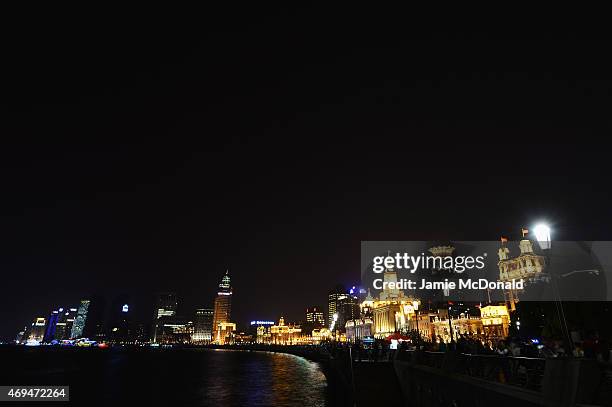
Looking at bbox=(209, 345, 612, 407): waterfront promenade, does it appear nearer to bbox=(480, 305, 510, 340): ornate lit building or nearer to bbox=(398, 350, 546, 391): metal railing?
bbox=(398, 350, 546, 391): metal railing

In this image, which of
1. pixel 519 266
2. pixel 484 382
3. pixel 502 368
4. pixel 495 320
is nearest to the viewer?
pixel 484 382

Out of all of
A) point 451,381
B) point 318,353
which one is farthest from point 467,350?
point 318,353

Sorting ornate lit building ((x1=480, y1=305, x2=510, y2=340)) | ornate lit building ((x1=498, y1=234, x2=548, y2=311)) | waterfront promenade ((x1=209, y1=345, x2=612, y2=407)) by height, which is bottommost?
waterfront promenade ((x1=209, y1=345, x2=612, y2=407))

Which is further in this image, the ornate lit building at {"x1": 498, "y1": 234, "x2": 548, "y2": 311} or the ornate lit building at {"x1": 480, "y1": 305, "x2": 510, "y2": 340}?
the ornate lit building at {"x1": 480, "y1": 305, "x2": 510, "y2": 340}

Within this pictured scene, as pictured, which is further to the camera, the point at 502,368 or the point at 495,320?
the point at 495,320

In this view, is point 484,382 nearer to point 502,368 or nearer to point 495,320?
point 502,368

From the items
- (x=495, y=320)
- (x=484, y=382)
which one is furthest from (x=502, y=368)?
(x=495, y=320)

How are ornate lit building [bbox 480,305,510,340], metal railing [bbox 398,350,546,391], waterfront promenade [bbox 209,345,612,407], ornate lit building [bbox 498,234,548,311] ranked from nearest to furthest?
waterfront promenade [bbox 209,345,612,407] < metal railing [bbox 398,350,546,391] < ornate lit building [bbox 498,234,548,311] < ornate lit building [bbox 480,305,510,340]

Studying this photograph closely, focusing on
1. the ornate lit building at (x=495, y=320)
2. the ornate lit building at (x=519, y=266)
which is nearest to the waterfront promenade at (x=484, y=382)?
the ornate lit building at (x=519, y=266)

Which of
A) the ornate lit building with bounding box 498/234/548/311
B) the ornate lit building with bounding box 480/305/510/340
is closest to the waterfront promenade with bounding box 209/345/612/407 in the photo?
the ornate lit building with bounding box 498/234/548/311

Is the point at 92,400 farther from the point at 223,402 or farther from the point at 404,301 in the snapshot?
the point at 404,301

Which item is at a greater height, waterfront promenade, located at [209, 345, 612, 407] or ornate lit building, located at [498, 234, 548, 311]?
ornate lit building, located at [498, 234, 548, 311]

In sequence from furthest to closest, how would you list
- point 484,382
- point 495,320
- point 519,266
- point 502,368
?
point 495,320, point 519,266, point 502,368, point 484,382

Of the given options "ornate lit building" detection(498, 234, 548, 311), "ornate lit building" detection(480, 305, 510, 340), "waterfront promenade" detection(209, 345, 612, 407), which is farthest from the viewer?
"ornate lit building" detection(480, 305, 510, 340)
